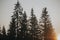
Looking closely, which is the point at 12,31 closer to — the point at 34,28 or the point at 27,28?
the point at 27,28

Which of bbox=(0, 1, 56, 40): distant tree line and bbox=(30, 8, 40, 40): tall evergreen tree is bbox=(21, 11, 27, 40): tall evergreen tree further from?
bbox=(30, 8, 40, 40): tall evergreen tree

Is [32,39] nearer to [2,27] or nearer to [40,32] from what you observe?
[40,32]

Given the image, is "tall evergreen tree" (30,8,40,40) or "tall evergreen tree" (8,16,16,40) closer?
"tall evergreen tree" (8,16,16,40)

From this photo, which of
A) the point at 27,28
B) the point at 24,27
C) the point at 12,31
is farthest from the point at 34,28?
the point at 12,31

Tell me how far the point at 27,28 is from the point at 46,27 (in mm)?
952

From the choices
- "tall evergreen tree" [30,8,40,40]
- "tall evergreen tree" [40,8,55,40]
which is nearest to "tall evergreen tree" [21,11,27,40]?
"tall evergreen tree" [30,8,40,40]

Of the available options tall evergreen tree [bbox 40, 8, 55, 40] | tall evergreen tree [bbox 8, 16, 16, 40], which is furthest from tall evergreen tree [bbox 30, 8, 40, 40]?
tall evergreen tree [bbox 8, 16, 16, 40]

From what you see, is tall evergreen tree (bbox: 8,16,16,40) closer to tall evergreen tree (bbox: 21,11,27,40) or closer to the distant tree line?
the distant tree line

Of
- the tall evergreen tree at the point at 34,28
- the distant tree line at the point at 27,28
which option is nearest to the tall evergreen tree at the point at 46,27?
the distant tree line at the point at 27,28

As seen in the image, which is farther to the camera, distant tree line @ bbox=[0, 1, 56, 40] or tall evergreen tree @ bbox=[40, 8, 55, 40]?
tall evergreen tree @ bbox=[40, 8, 55, 40]

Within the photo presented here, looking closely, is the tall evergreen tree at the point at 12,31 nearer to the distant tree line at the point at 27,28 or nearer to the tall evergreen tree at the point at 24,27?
the distant tree line at the point at 27,28

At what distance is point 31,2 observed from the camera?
531 inches

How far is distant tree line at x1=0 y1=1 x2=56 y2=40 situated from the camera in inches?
524

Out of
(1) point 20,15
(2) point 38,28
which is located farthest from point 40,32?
(1) point 20,15
